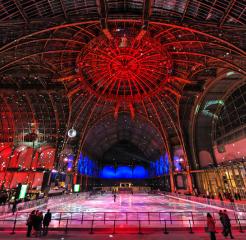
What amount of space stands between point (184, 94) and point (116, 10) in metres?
23.1

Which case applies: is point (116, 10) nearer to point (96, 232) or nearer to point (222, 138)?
point (96, 232)

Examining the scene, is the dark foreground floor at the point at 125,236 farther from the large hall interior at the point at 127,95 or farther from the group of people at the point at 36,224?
the group of people at the point at 36,224

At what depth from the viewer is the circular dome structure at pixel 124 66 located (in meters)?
28.8

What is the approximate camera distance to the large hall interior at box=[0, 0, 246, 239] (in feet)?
60.4

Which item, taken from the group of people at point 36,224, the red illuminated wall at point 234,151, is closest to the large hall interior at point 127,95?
the red illuminated wall at point 234,151

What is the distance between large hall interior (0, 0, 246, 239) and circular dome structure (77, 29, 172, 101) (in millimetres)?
204

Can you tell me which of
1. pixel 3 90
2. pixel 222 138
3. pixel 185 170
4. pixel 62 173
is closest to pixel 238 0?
pixel 222 138

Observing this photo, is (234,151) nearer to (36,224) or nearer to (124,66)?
(124,66)

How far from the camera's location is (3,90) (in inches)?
1507

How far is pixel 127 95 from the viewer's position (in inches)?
1770

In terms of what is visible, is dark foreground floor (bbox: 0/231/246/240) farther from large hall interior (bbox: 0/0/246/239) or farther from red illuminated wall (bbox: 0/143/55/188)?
red illuminated wall (bbox: 0/143/55/188)

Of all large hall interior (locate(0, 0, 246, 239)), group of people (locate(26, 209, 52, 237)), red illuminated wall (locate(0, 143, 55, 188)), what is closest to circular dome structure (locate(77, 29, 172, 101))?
large hall interior (locate(0, 0, 246, 239))

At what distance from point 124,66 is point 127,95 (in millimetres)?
10937

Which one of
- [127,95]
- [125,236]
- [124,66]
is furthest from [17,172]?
[125,236]
